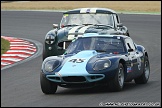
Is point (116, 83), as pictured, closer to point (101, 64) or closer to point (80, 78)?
point (101, 64)

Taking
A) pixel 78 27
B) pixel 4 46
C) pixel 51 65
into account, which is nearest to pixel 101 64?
pixel 51 65

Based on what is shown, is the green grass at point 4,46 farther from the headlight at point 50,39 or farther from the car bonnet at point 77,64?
the car bonnet at point 77,64

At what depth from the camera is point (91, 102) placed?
31.8ft

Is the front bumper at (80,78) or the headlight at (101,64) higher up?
the headlight at (101,64)

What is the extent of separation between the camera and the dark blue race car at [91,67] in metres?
10.8

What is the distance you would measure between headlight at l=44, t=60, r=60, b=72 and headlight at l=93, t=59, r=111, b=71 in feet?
2.27

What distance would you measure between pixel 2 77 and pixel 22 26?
55.2 feet

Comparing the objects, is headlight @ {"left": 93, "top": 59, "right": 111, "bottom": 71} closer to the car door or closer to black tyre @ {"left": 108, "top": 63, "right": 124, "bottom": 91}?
black tyre @ {"left": 108, "top": 63, "right": 124, "bottom": 91}

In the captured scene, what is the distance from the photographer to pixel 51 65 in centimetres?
1109

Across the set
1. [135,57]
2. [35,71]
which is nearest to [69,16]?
[35,71]

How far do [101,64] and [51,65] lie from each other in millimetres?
894

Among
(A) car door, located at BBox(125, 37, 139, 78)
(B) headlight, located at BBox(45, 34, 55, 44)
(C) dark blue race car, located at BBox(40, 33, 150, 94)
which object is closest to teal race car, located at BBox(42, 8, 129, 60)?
(B) headlight, located at BBox(45, 34, 55, 44)

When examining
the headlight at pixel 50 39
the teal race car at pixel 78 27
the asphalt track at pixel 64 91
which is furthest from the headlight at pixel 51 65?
the headlight at pixel 50 39

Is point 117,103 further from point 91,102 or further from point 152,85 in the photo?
point 152,85
